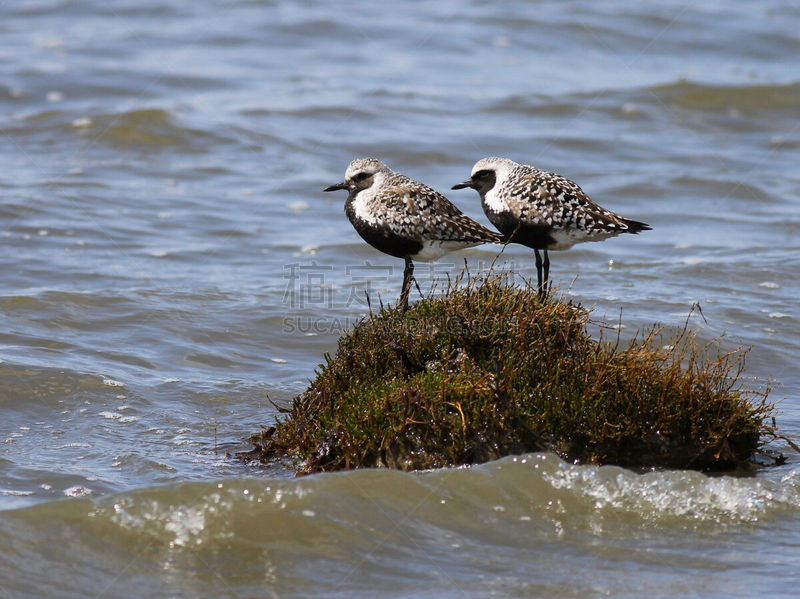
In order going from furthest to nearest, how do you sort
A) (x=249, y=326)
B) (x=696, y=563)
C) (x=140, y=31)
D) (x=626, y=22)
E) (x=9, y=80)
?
(x=626, y=22) < (x=140, y=31) < (x=9, y=80) < (x=249, y=326) < (x=696, y=563)

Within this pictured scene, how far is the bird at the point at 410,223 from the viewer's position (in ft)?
29.5

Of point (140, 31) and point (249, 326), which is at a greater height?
point (140, 31)

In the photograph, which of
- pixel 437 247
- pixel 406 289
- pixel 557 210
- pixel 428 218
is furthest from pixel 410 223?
pixel 557 210

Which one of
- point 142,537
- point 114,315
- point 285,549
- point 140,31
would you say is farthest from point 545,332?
point 140,31

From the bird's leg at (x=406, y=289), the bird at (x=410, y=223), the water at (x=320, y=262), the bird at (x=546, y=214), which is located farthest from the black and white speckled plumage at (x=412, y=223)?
the water at (x=320, y=262)

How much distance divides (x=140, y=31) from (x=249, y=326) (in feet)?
56.2

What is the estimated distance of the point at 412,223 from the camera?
897 centimetres

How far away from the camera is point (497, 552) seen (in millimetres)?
6355

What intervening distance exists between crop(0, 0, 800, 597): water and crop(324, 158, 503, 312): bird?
→ 132 cm

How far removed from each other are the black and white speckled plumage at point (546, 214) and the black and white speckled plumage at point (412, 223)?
28 centimetres

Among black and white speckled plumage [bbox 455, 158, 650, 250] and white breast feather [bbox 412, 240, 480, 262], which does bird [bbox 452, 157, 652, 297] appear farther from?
white breast feather [bbox 412, 240, 480, 262]

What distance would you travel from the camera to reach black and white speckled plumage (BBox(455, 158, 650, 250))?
28.7 feet

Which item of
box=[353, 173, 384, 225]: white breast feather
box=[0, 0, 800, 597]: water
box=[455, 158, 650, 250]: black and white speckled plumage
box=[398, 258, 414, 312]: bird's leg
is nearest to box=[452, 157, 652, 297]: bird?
box=[455, 158, 650, 250]: black and white speckled plumage

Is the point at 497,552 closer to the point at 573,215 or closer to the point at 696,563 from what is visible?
the point at 696,563
